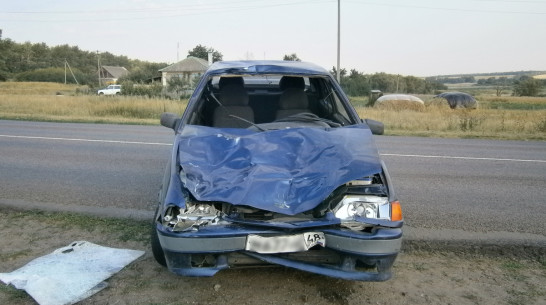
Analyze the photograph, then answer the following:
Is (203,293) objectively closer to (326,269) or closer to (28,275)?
(326,269)

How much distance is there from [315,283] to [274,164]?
3.13 ft

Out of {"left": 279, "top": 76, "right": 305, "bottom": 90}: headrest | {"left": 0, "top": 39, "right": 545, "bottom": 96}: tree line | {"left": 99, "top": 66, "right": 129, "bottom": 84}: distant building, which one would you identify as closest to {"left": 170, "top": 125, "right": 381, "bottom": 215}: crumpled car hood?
{"left": 279, "top": 76, "right": 305, "bottom": 90}: headrest

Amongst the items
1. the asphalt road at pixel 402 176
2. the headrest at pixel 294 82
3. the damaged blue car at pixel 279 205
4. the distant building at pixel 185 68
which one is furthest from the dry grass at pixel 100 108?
the distant building at pixel 185 68

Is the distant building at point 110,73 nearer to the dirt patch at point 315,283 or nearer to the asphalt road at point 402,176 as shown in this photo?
the asphalt road at point 402,176

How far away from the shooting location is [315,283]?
349 cm

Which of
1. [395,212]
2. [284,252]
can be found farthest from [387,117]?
[284,252]

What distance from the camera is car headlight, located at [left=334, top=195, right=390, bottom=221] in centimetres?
312

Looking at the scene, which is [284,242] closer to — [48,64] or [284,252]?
[284,252]

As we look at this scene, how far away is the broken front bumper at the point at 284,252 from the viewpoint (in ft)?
9.55

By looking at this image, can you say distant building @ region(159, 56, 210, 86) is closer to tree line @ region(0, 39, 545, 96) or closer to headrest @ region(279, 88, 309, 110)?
tree line @ region(0, 39, 545, 96)

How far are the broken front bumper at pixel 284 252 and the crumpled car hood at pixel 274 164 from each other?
0.22 metres

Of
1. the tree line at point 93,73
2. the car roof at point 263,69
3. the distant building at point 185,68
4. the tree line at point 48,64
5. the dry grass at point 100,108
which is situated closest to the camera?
the car roof at point 263,69

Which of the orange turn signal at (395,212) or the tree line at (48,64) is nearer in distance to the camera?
the orange turn signal at (395,212)

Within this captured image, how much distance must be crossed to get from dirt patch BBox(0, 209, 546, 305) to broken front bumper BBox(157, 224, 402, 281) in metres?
0.33
